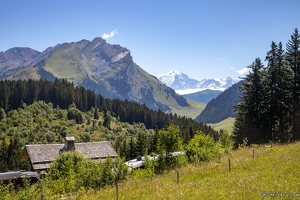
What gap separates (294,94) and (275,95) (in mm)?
2990

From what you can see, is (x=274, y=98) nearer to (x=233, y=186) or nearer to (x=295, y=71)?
(x=295, y=71)

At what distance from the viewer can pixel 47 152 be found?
64.9 metres

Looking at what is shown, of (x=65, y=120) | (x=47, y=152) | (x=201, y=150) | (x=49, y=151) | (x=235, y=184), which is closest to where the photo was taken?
(x=235, y=184)

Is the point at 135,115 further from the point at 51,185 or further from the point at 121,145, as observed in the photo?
the point at 51,185

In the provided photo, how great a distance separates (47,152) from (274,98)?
5251 centimetres

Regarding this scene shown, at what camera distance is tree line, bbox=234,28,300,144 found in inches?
1800


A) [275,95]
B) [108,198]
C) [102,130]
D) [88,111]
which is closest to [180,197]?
[108,198]

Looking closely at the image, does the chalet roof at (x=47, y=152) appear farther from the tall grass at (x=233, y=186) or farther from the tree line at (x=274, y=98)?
the tall grass at (x=233, y=186)

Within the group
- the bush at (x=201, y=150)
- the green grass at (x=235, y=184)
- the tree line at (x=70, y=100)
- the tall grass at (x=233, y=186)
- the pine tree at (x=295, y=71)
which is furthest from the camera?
the tree line at (x=70, y=100)

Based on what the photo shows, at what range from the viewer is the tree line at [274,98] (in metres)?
45.7

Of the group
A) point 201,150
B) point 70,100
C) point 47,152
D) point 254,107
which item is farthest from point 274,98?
point 70,100

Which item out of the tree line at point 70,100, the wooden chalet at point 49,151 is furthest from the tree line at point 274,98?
the tree line at point 70,100

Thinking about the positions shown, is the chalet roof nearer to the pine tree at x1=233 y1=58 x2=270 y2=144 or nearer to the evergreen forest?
the evergreen forest

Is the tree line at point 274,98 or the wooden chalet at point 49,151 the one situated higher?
the tree line at point 274,98
